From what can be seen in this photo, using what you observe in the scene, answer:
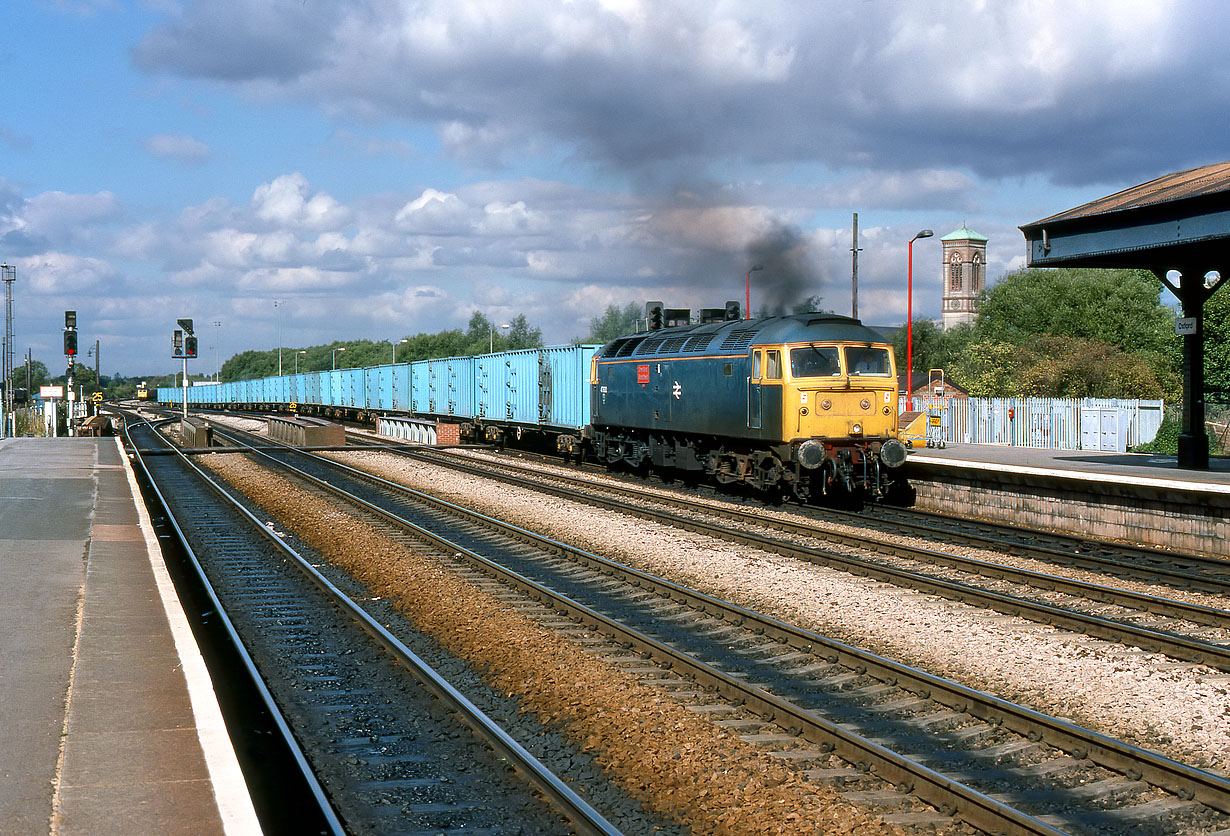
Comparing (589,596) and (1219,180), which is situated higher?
(1219,180)

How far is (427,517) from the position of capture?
1978 centimetres

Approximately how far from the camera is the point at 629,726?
7.65 m

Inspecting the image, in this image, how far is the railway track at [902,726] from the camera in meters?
6.04

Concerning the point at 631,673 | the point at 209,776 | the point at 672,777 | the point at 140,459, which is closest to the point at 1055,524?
the point at 631,673

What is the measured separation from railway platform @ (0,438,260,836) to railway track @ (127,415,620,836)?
0.51 m

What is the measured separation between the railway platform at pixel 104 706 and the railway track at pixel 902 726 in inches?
139

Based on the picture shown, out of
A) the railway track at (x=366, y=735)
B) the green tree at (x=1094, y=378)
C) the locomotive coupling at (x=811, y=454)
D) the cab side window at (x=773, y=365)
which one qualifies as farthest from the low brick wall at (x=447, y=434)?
the railway track at (x=366, y=735)

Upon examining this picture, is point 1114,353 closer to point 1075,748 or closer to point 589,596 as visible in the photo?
point 589,596

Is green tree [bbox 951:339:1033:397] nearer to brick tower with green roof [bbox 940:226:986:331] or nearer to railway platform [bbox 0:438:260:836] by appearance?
railway platform [bbox 0:438:260:836]

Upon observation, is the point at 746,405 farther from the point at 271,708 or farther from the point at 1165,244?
the point at 271,708

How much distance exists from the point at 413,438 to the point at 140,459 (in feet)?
40.8

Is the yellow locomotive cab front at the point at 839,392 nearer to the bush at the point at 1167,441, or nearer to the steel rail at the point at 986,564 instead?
the steel rail at the point at 986,564

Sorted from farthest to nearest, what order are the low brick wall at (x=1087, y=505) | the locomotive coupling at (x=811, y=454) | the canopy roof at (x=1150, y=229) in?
the locomotive coupling at (x=811, y=454), the canopy roof at (x=1150, y=229), the low brick wall at (x=1087, y=505)

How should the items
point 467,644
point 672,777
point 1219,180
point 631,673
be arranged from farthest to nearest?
point 1219,180
point 467,644
point 631,673
point 672,777
